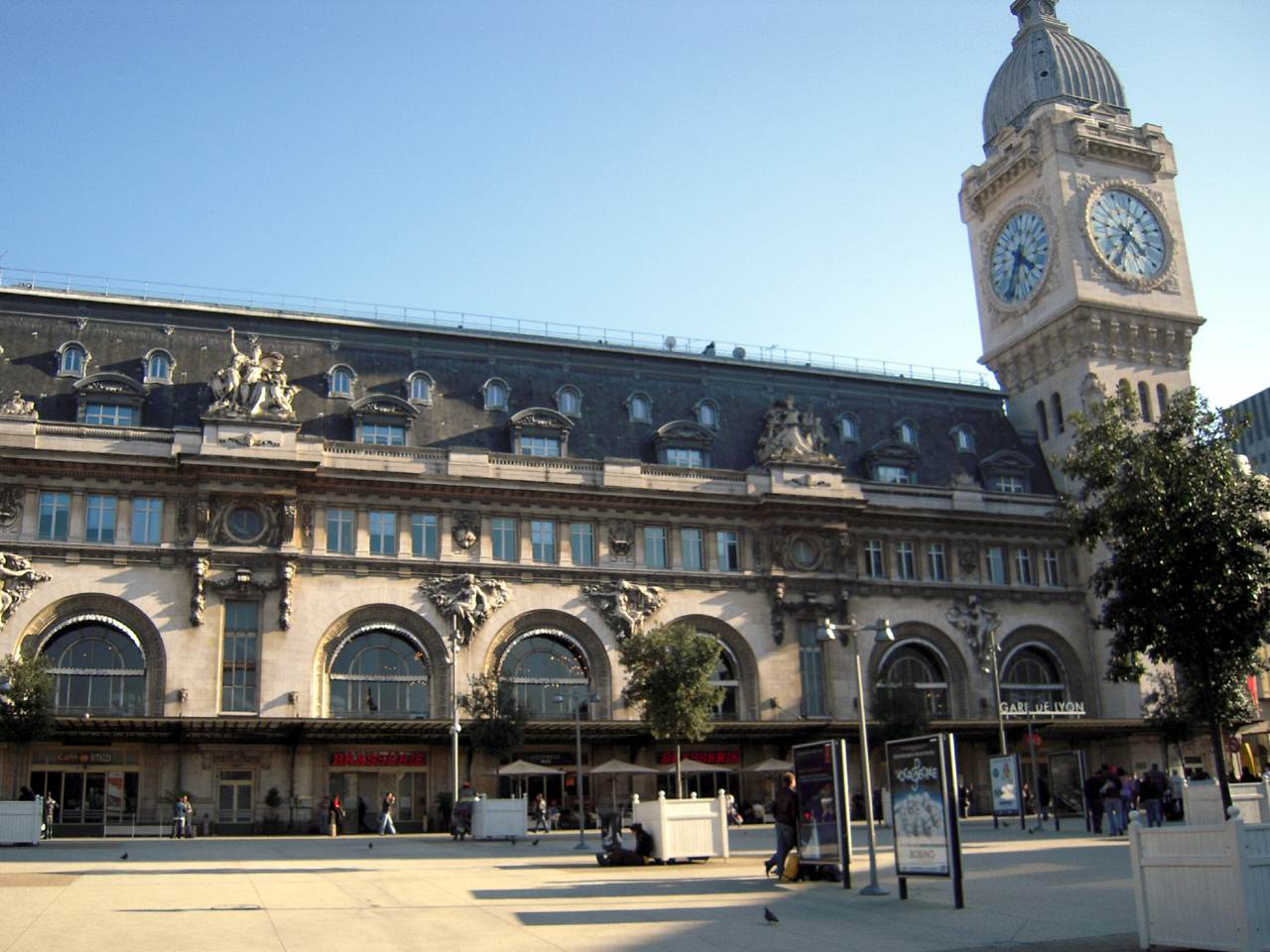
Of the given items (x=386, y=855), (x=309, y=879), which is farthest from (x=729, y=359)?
(x=309, y=879)

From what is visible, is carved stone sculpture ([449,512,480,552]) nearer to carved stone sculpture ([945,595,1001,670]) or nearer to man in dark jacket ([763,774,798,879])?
carved stone sculpture ([945,595,1001,670])

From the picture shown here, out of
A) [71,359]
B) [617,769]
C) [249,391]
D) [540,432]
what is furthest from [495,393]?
[617,769]

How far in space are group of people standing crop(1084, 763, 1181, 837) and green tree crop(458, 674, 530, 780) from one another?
22.0 m

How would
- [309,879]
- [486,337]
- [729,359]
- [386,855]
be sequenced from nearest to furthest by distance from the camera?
[309,879] → [386,855] → [486,337] → [729,359]

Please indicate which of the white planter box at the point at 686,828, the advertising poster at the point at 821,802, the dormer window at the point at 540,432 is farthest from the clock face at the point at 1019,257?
the advertising poster at the point at 821,802

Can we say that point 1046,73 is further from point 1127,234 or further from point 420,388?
point 420,388

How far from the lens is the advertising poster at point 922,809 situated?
19.6 meters

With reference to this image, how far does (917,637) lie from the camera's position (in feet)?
212

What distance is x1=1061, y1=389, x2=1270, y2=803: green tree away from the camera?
28062 mm

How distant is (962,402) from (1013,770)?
35259 millimetres

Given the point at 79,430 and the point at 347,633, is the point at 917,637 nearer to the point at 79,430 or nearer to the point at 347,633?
the point at 347,633

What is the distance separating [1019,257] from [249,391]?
149 feet

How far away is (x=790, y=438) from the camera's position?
6394 cm

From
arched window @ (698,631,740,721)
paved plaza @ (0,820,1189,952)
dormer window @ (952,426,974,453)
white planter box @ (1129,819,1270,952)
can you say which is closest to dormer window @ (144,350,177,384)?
arched window @ (698,631,740,721)
